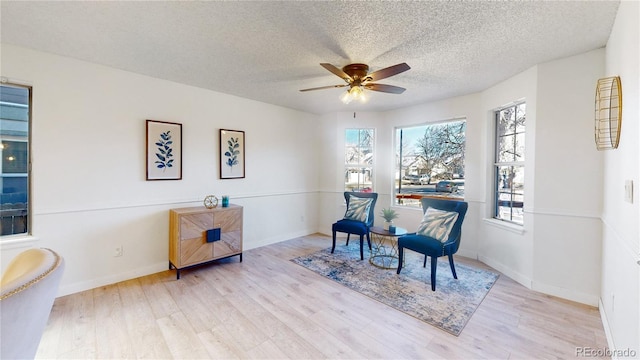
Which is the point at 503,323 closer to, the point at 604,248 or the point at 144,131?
the point at 604,248

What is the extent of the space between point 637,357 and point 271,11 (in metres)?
3.02

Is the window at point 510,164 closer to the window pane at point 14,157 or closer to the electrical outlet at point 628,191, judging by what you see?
the electrical outlet at point 628,191

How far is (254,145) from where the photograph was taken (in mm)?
4262

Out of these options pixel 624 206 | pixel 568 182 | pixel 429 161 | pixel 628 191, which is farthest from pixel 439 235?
pixel 429 161

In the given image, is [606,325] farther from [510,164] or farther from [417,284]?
[510,164]

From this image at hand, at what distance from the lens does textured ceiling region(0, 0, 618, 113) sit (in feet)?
5.97

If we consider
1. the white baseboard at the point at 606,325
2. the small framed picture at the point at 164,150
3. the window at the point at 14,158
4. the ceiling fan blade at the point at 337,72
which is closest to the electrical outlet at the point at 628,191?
the white baseboard at the point at 606,325

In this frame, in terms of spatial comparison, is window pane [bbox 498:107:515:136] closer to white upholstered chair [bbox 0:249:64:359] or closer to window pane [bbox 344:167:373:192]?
window pane [bbox 344:167:373:192]

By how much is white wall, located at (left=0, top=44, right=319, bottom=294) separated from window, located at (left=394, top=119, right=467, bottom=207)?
280 cm

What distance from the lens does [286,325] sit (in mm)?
2164

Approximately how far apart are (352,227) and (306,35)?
2.67 metres

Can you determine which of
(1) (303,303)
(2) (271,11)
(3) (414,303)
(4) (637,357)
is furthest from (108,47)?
(4) (637,357)

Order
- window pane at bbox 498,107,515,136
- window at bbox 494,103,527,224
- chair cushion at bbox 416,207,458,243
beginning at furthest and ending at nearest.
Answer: window pane at bbox 498,107,515,136, window at bbox 494,103,527,224, chair cushion at bbox 416,207,458,243

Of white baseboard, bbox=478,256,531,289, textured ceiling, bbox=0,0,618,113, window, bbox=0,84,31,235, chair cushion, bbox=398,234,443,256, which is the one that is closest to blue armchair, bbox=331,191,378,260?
chair cushion, bbox=398,234,443,256
